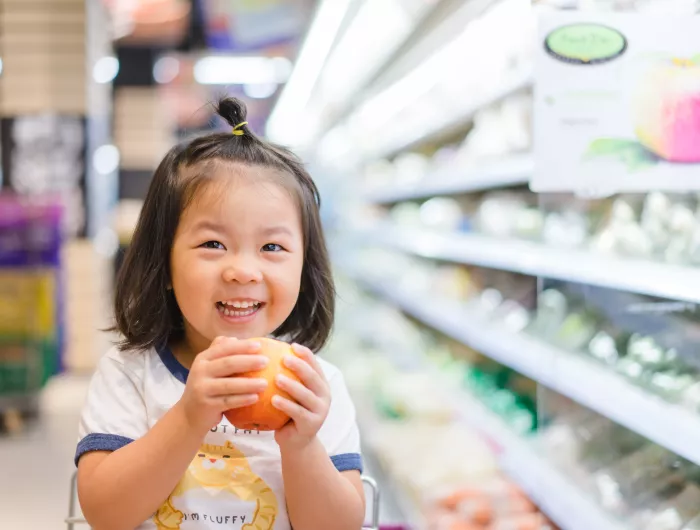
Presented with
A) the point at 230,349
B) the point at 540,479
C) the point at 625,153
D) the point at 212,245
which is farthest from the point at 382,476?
the point at 230,349

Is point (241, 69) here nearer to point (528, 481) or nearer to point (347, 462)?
point (528, 481)

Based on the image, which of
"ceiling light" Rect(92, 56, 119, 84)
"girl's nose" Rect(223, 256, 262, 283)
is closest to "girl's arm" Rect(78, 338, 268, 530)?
"girl's nose" Rect(223, 256, 262, 283)

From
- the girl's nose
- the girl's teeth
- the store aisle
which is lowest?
the store aisle

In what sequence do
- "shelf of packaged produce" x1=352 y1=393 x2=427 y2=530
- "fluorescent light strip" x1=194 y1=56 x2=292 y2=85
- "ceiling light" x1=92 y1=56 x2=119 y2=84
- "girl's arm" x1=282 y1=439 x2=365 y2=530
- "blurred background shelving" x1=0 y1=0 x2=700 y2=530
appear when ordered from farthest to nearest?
"fluorescent light strip" x1=194 y1=56 x2=292 y2=85 → "ceiling light" x1=92 y1=56 x2=119 y2=84 → "shelf of packaged produce" x1=352 y1=393 x2=427 y2=530 → "blurred background shelving" x1=0 y1=0 x2=700 y2=530 → "girl's arm" x1=282 y1=439 x2=365 y2=530

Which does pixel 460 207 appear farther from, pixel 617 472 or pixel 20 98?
pixel 20 98

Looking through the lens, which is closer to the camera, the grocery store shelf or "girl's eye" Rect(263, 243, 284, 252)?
"girl's eye" Rect(263, 243, 284, 252)

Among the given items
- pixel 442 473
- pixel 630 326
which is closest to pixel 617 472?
pixel 630 326

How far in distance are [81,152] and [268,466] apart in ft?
21.6

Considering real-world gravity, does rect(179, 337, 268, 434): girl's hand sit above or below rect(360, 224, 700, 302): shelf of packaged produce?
below

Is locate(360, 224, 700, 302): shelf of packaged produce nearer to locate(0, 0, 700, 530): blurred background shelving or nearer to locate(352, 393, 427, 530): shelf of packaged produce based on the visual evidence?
locate(0, 0, 700, 530): blurred background shelving

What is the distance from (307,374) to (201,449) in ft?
1.07

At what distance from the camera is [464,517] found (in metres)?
2.78

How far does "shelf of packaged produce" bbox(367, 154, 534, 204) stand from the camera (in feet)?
10.7

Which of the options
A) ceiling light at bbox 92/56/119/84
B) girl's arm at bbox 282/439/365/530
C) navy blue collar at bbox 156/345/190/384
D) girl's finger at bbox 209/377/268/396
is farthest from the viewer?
ceiling light at bbox 92/56/119/84
